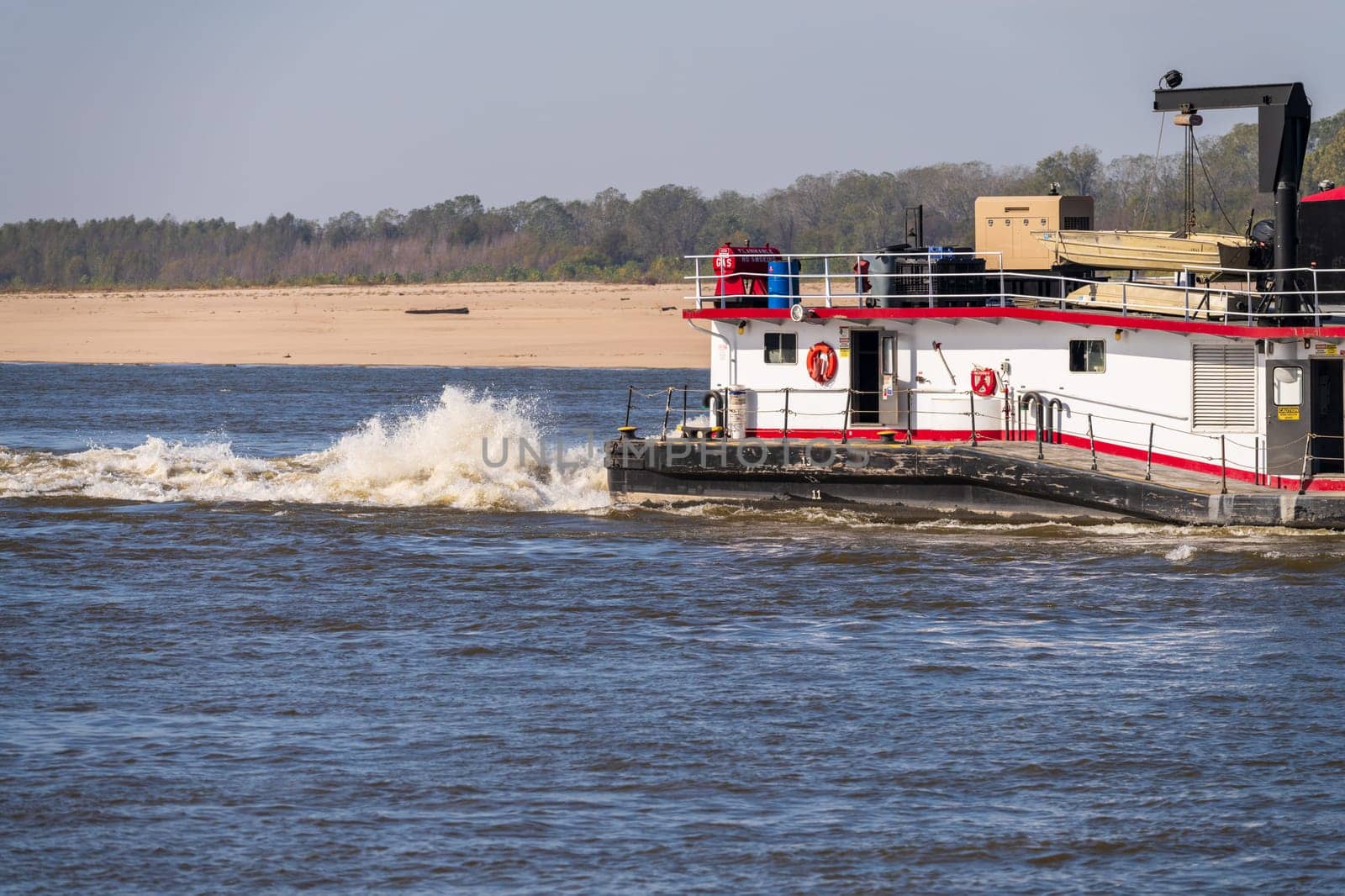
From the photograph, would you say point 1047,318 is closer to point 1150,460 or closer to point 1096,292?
point 1096,292

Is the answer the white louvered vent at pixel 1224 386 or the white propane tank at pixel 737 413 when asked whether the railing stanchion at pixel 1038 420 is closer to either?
the white louvered vent at pixel 1224 386

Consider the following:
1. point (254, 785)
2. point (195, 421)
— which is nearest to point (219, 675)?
point (254, 785)

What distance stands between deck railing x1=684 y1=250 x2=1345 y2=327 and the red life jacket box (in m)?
0.11

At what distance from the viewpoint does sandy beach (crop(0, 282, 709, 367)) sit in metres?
61.6

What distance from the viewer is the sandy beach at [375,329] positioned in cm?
6162

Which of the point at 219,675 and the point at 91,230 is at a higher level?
the point at 91,230

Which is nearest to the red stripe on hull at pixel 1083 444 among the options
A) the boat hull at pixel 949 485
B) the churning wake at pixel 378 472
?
the boat hull at pixel 949 485

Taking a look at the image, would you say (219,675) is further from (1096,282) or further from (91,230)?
(91,230)

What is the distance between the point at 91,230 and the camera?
157750mm

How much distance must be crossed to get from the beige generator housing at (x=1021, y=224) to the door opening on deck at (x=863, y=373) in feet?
7.53

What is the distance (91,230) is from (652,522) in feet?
479

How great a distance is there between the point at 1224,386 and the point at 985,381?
3.02 meters

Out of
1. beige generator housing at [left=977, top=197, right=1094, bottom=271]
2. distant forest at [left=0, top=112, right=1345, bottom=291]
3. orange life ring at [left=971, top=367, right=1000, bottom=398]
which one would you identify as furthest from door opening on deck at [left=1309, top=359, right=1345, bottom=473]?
distant forest at [left=0, top=112, right=1345, bottom=291]

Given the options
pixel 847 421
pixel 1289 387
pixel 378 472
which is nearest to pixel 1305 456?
pixel 1289 387
